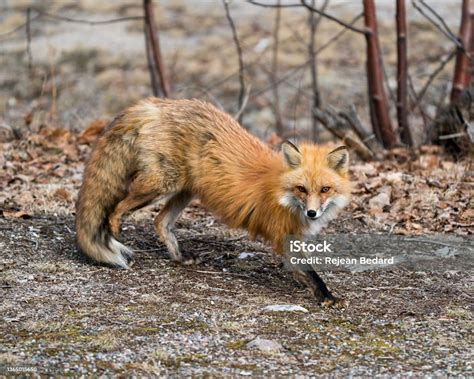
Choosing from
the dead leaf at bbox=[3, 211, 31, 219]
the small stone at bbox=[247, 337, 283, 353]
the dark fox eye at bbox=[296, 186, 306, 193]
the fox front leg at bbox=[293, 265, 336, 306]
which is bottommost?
the small stone at bbox=[247, 337, 283, 353]

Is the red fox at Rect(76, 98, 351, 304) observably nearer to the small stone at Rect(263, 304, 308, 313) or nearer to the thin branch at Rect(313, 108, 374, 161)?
the small stone at Rect(263, 304, 308, 313)

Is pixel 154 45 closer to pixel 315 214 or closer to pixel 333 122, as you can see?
pixel 333 122

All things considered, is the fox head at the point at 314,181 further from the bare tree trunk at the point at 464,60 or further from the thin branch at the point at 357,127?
the bare tree trunk at the point at 464,60

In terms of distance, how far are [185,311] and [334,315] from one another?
965 millimetres

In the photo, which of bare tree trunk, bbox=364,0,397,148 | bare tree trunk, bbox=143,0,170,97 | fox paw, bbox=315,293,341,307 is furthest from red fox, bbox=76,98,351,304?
bare tree trunk, bbox=143,0,170,97

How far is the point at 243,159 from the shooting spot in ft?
19.4

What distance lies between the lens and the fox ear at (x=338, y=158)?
544 centimetres

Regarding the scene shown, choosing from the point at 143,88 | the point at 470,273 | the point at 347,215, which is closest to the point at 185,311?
the point at 470,273

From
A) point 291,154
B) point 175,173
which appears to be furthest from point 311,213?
point 175,173

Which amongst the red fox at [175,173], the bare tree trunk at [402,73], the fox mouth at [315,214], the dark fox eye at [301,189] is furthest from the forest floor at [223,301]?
the bare tree trunk at [402,73]

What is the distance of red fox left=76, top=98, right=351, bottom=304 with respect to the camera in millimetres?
5727

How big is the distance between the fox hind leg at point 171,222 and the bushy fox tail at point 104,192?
35cm

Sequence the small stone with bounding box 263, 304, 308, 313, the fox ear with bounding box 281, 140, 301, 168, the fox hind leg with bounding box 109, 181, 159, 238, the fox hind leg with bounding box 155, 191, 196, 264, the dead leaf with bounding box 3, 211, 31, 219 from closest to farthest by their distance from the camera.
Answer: the small stone with bounding box 263, 304, 308, 313 < the fox ear with bounding box 281, 140, 301, 168 < the fox hind leg with bounding box 109, 181, 159, 238 < the fox hind leg with bounding box 155, 191, 196, 264 < the dead leaf with bounding box 3, 211, 31, 219

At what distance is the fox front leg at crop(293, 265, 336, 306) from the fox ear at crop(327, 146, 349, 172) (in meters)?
0.73
